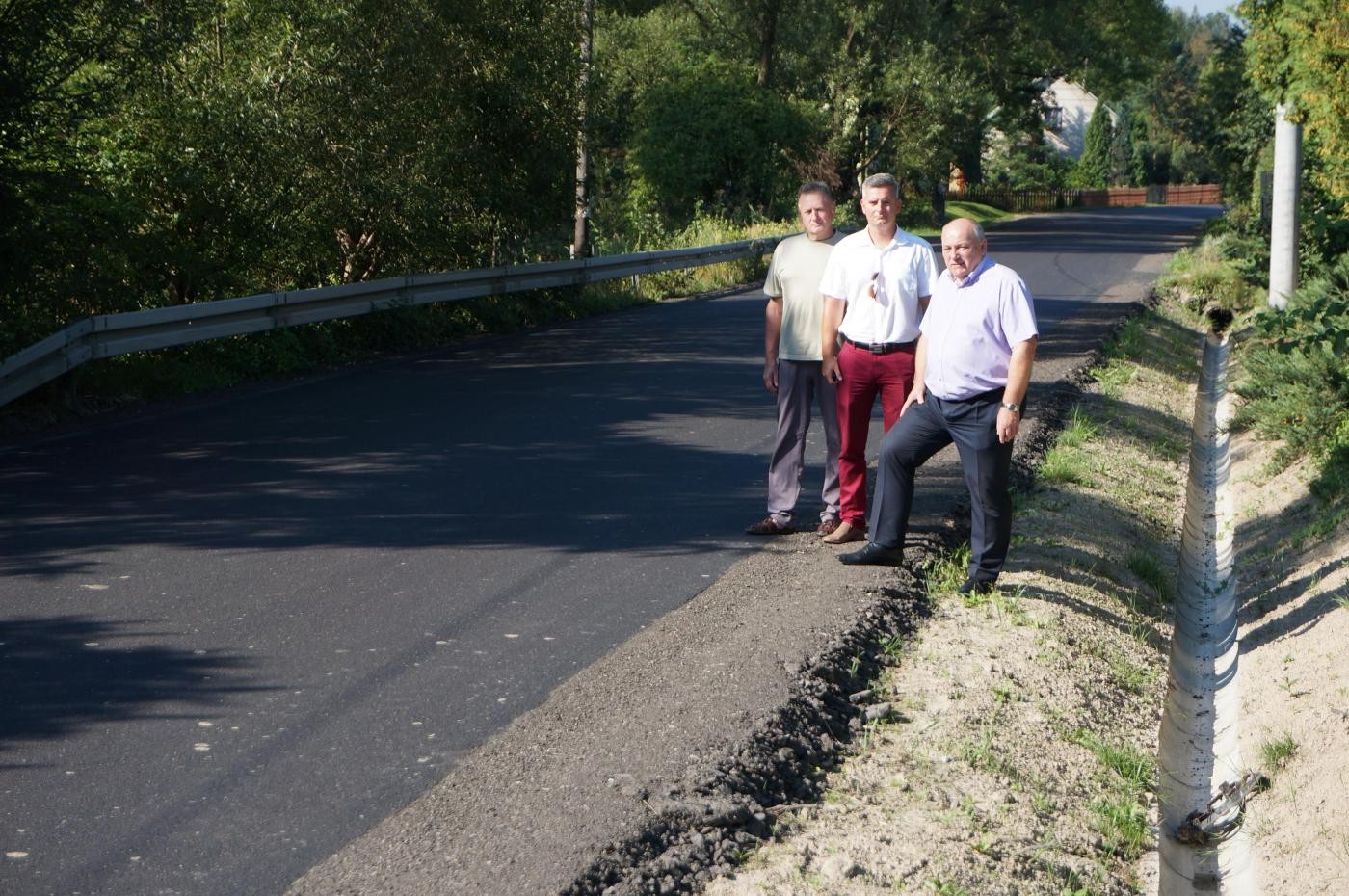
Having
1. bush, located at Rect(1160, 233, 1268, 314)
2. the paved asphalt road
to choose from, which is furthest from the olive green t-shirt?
bush, located at Rect(1160, 233, 1268, 314)

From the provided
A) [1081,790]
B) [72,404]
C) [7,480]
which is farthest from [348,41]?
[1081,790]

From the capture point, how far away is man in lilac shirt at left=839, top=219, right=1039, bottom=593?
22.9ft

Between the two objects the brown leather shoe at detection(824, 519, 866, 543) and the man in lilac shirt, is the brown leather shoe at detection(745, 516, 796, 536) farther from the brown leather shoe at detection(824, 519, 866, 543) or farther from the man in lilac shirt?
the man in lilac shirt

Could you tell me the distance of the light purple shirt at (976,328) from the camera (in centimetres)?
696

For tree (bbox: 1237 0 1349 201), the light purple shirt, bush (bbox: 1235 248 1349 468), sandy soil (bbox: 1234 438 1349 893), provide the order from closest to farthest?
sandy soil (bbox: 1234 438 1349 893) < the light purple shirt < bush (bbox: 1235 248 1349 468) < tree (bbox: 1237 0 1349 201)

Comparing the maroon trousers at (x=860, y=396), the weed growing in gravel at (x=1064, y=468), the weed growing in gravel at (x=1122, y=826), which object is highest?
the maroon trousers at (x=860, y=396)

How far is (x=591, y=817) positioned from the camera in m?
4.66

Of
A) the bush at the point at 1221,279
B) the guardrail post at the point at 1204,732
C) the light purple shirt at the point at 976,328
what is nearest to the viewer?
the guardrail post at the point at 1204,732

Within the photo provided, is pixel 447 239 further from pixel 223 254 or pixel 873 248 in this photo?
pixel 873 248

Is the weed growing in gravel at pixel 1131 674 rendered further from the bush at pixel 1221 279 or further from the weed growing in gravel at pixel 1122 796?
the bush at pixel 1221 279

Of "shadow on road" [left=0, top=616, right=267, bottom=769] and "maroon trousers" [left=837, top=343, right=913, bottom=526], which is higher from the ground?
"maroon trousers" [left=837, top=343, right=913, bottom=526]

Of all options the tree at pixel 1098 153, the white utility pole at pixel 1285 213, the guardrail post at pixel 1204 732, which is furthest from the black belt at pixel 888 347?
the tree at pixel 1098 153

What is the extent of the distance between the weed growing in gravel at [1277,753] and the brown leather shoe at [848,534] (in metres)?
2.63

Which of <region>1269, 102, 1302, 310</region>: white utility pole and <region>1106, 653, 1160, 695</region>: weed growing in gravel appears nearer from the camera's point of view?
<region>1106, 653, 1160, 695</region>: weed growing in gravel
